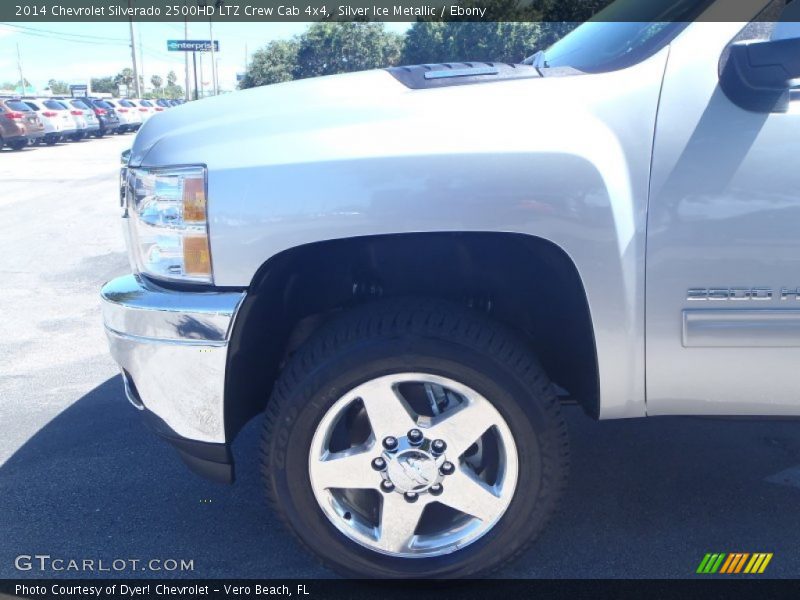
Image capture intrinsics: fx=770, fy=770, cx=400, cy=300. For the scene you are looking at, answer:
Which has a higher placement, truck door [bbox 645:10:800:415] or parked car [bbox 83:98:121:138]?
parked car [bbox 83:98:121:138]

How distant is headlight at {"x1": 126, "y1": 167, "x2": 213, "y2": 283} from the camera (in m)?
2.32

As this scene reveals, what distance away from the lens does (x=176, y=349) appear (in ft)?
7.75

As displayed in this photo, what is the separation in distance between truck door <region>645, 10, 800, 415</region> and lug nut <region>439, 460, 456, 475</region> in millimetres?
699

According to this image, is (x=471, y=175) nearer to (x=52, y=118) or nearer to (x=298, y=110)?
(x=298, y=110)

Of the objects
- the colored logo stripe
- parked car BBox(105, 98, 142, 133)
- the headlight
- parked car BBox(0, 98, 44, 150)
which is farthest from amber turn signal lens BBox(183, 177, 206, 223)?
parked car BBox(105, 98, 142, 133)

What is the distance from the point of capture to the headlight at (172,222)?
2.32 m

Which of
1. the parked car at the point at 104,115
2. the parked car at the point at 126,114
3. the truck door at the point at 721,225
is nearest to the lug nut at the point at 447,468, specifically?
the truck door at the point at 721,225

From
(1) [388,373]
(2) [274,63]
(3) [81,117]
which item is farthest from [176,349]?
(2) [274,63]

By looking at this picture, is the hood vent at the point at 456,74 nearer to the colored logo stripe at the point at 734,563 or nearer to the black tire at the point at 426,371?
the black tire at the point at 426,371

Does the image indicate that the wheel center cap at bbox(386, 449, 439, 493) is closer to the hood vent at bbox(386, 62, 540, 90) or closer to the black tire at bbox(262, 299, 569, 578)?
the black tire at bbox(262, 299, 569, 578)

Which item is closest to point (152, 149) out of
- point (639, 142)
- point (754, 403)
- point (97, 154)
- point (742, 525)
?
point (639, 142)

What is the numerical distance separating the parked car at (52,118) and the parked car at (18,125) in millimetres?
523
